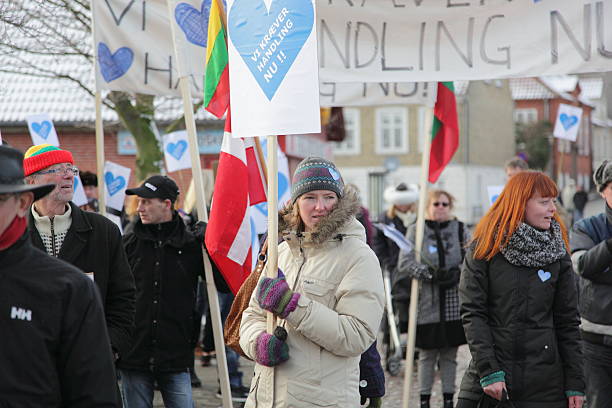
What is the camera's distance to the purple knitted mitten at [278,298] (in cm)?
390

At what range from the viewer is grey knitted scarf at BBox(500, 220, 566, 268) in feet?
15.6

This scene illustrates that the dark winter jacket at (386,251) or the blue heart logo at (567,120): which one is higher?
the blue heart logo at (567,120)

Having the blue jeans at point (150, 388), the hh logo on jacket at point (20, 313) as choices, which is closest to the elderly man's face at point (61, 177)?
the blue jeans at point (150, 388)

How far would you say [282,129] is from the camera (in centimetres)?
440

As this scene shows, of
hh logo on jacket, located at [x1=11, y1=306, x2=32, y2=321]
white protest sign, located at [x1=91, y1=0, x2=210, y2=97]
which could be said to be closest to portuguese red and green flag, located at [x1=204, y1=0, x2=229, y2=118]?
white protest sign, located at [x1=91, y1=0, x2=210, y2=97]

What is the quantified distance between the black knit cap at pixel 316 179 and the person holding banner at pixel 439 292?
10.8 feet

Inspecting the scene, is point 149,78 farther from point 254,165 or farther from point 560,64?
point 560,64

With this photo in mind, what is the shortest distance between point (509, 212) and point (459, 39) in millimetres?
1873

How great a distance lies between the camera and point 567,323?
15.8 ft

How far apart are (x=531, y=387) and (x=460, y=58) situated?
8.48 feet

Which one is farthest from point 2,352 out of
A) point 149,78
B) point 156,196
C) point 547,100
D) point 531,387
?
point 547,100

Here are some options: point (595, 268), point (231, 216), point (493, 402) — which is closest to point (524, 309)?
point (493, 402)

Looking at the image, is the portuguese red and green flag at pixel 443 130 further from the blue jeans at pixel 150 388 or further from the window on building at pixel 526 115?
the window on building at pixel 526 115

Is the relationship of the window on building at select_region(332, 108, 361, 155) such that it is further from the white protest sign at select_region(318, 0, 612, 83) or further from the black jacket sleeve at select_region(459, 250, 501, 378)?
the black jacket sleeve at select_region(459, 250, 501, 378)
